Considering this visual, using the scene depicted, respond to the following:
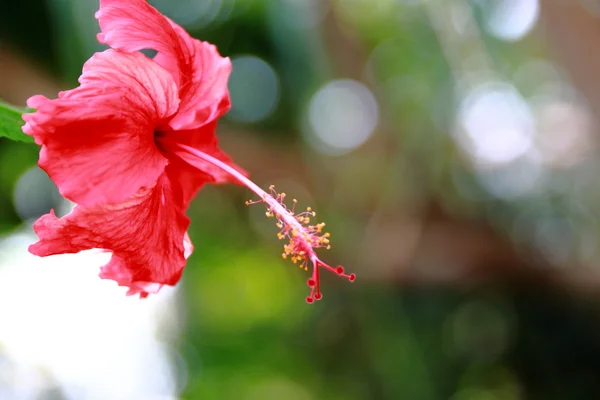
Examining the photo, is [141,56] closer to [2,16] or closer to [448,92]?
[2,16]

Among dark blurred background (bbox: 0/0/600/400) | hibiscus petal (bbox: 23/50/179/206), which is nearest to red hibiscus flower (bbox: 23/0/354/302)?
hibiscus petal (bbox: 23/50/179/206)

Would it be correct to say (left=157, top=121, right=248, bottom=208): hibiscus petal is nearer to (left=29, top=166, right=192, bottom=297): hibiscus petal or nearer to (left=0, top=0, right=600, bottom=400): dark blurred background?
(left=29, top=166, right=192, bottom=297): hibiscus petal

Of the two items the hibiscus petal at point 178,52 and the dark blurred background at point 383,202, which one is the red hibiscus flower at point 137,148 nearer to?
the hibiscus petal at point 178,52

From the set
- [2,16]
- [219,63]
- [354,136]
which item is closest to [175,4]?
[2,16]

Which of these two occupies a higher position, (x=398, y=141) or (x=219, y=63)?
(x=398, y=141)

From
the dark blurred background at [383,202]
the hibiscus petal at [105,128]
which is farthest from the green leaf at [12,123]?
the dark blurred background at [383,202]

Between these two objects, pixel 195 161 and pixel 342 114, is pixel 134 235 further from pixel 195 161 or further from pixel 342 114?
pixel 342 114

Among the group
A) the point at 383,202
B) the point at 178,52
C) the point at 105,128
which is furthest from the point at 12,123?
the point at 383,202
